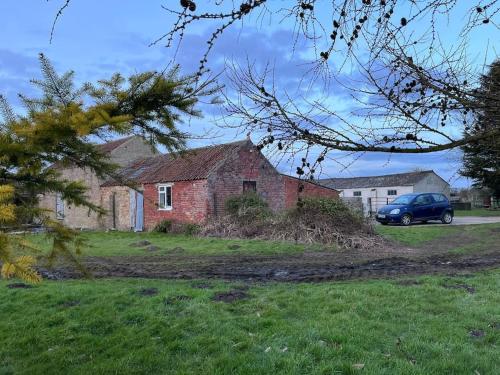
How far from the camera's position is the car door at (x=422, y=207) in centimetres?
2644

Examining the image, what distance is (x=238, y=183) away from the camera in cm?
2425

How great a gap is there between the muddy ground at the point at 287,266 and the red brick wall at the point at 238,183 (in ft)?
28.4

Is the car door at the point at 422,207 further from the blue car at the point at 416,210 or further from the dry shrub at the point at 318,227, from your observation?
the dry shrub at the point at 318,227

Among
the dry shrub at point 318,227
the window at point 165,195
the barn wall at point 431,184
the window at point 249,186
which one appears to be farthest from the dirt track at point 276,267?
the barn wall at point 431,184

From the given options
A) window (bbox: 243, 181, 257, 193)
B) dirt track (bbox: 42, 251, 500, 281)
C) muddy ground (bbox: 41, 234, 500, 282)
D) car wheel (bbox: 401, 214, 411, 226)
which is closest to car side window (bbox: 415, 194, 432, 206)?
car wheel (bbox: 401, 214, 411, 226)

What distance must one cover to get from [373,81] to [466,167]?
1352 millimetres

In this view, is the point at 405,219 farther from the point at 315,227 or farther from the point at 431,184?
the point at 431,184

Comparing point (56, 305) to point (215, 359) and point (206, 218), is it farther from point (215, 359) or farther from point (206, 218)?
point (206, 218)

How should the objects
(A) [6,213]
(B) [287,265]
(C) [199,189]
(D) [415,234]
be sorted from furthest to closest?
(C) [199,189]
(D) [415,234]
(B) [287,265]
(A) [6,213]

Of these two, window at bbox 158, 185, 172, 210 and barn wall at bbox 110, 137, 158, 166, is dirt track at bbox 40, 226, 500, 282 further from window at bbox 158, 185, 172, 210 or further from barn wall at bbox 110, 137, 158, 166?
barn wall at bbox 110, 137, 158, 166

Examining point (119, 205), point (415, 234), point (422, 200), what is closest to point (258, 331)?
point (415, 234)

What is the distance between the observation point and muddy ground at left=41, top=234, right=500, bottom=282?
10375mm

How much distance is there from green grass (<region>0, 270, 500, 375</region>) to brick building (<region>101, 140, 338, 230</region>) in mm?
13856

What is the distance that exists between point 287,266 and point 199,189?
1217cm
